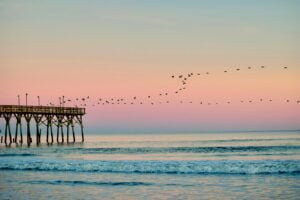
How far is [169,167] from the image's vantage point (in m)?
26.7

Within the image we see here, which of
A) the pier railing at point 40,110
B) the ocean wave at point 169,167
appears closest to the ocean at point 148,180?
the ocean wave at point 169,167

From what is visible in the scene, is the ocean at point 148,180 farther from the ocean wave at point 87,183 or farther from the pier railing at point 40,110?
the pier railing at point 40,110

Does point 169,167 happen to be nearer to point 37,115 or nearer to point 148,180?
point 148,180

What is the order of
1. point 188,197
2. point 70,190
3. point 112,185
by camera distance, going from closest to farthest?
point 188,197 < point 70,190 < point 112,185

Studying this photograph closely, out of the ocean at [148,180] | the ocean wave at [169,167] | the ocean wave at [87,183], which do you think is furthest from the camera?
the ocean wave at [169,167]

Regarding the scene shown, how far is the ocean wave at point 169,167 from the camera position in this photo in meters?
24.9

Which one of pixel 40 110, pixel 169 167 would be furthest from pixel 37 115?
pixel 169 167

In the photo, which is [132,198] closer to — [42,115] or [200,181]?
[200,181]

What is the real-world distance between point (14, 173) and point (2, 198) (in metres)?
9.49

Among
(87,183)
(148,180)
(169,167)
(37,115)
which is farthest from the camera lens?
(37,115)

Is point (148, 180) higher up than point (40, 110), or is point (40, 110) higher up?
point (40, 110)

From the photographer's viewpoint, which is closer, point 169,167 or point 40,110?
point 169,167

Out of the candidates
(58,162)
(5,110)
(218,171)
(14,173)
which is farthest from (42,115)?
(218,171)

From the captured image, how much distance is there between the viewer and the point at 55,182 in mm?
22109
